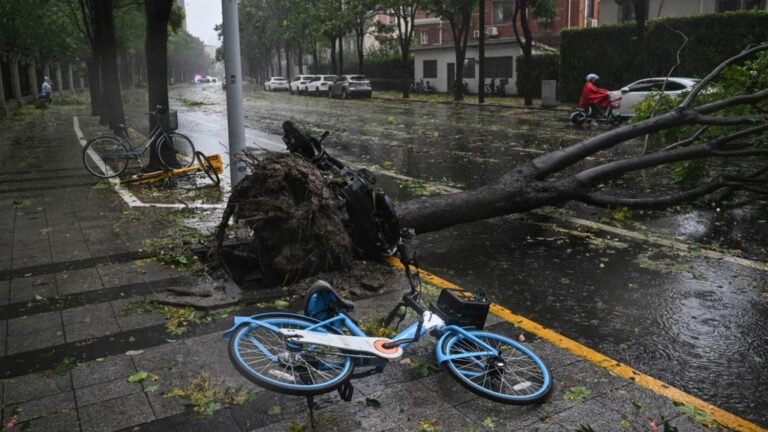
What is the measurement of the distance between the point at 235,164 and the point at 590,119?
50.2 feet

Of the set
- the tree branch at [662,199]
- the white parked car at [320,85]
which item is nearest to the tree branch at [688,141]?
the tree branch at [662,199]

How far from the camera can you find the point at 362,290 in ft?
18.3

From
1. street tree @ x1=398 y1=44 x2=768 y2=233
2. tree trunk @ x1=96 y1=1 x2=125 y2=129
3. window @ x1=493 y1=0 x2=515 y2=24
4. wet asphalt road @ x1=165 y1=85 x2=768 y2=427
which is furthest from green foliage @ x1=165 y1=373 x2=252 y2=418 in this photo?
window @ x1=493 y1=0 x2=515 y2=24

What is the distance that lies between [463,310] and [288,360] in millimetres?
1166

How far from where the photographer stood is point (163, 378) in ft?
13.2

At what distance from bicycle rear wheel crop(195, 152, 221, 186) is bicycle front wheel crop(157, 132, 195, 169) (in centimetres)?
63

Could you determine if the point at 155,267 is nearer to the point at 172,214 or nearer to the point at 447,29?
the point at 172,214

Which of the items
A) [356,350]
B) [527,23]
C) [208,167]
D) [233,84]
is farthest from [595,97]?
[356,350]

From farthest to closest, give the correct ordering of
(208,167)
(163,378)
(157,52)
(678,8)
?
1. (678,8)
2. (157,52)
3. (208,167)
4. (163,378)

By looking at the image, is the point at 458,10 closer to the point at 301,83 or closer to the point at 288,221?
the point at 301,83

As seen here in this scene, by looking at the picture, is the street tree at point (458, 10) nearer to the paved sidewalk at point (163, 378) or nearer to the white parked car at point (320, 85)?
the white parked car at point (320, 85)

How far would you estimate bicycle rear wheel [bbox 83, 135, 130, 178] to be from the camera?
37.9 feet

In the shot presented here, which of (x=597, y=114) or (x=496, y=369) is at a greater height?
(x=597, y=114)

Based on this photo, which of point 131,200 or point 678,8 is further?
point 678,8
